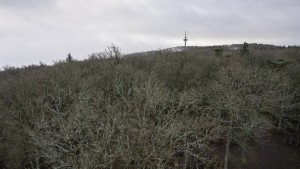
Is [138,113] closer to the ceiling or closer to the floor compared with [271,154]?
closer to the ceiling

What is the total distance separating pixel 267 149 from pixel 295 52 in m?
36.9

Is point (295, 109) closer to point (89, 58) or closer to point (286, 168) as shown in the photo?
point (286, 168)

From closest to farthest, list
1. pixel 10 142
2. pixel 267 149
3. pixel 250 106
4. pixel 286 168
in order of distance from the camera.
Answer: pixel 10 142 < pixel 250 106 < pixel 286 168 < pixel 267 149

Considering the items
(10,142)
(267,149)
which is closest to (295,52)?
(267,149)

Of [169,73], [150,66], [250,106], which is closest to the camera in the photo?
[250,106]

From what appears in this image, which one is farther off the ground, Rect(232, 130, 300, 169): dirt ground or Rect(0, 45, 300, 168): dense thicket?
Rect(0, 45, 300, 168): dense thicket

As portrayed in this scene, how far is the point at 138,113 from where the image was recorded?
24.2 meters

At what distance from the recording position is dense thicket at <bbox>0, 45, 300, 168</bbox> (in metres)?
22.4

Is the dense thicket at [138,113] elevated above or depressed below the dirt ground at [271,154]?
above

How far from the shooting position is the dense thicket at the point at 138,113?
883 inches

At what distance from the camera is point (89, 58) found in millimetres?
53500

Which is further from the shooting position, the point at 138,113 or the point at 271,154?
the point at 271,154

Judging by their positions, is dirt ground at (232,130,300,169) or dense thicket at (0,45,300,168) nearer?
dense thicket at (0,45,300,168)

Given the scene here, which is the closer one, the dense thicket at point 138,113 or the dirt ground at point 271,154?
the dense thicket at point 138,113
